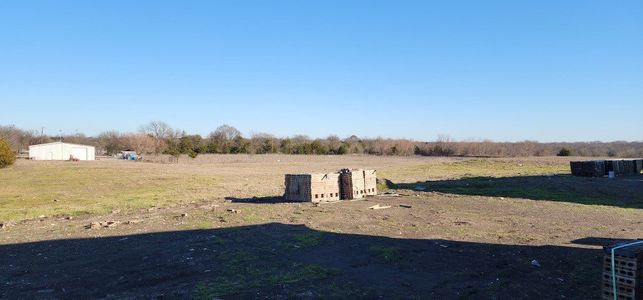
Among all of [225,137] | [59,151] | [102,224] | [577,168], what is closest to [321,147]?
[225,137]

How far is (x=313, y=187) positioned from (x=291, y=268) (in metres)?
9.34

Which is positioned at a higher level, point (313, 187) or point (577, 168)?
point (577, 168)

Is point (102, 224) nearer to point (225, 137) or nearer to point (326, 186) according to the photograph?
point (326, 186)

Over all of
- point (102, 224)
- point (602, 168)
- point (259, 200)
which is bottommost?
point (102, 224)

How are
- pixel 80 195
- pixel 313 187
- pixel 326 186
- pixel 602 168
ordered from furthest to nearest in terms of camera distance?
pixel 602 168 → pixel 80 195 → pixel 326 186 → pixel 313 187

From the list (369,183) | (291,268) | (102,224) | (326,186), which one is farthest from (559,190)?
(102,224)

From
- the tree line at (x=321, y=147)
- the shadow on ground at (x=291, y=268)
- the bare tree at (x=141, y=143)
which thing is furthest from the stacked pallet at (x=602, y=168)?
the bare tree at (x=141, y=143)

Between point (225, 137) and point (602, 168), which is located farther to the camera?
point (225, 137)

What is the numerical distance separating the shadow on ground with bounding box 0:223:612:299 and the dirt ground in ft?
0.09

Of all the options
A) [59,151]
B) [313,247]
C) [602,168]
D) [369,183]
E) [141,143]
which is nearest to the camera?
[313,247]

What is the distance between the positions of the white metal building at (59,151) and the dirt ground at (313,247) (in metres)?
69.0

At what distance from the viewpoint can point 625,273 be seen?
17.9 feet

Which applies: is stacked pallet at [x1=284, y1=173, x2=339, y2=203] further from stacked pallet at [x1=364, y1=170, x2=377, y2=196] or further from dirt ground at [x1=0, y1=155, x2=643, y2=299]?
stacked pallet at [x1=364, y1=170, x2=377, y2=196]

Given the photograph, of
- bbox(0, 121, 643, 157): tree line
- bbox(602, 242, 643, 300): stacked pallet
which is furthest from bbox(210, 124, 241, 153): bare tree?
bbox(602, 242, 643, 300): stacked pallet
